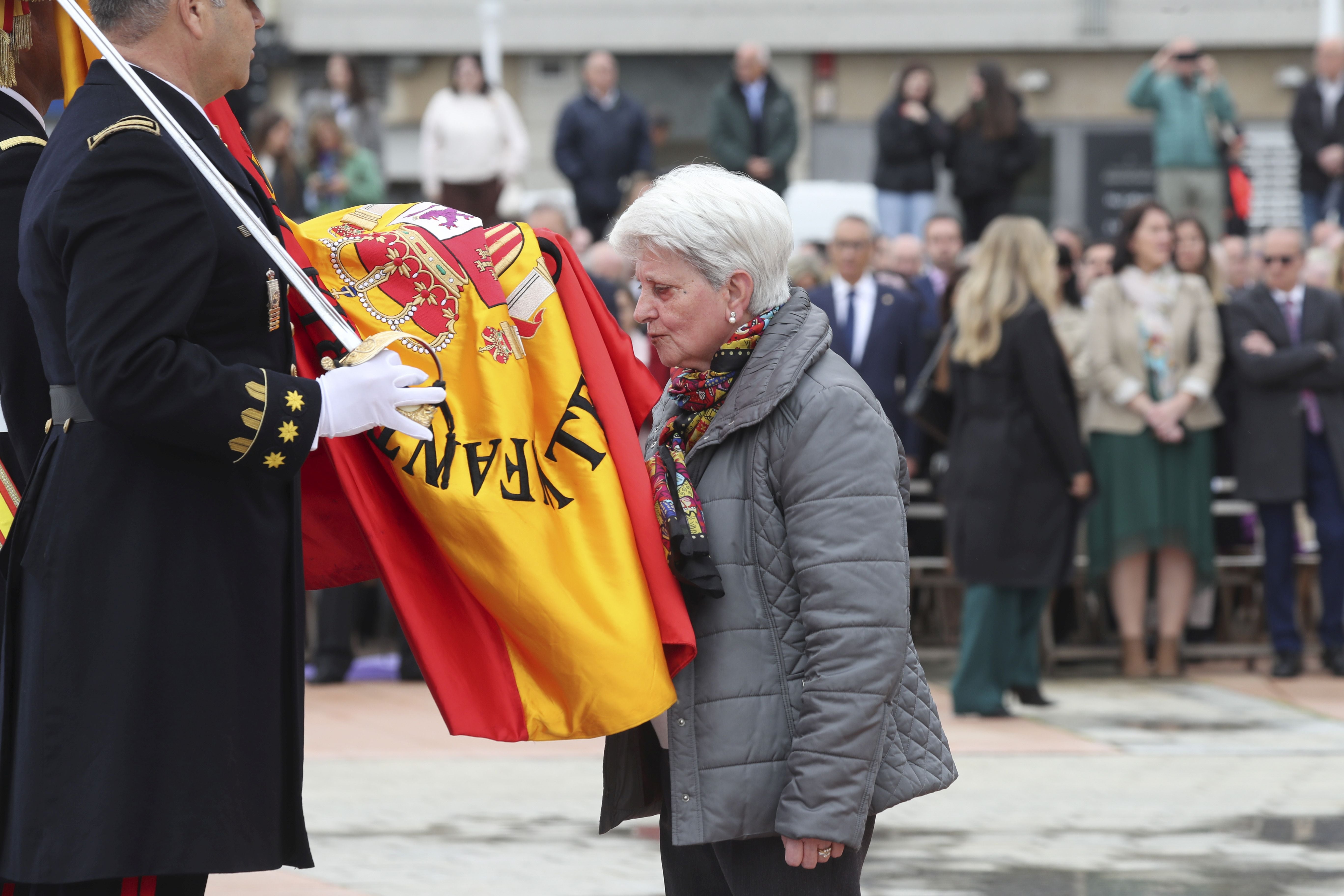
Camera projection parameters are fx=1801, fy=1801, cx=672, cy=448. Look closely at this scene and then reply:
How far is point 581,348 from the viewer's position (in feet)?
11.1

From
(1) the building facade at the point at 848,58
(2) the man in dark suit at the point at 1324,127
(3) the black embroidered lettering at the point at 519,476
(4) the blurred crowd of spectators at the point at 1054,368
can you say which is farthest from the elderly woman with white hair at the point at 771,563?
(1) the building facade at the point at 848,58

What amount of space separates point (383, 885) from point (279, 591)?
2.58 m

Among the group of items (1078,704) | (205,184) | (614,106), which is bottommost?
(1078,704)

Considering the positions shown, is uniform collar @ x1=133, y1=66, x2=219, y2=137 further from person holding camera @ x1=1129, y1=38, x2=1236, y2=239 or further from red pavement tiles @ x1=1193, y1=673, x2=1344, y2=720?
person holding camera @ x1=1129, y1=38, x2=1236, y2=239

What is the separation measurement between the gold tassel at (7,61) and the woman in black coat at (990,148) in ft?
35.2

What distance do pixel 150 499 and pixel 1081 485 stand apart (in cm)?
634

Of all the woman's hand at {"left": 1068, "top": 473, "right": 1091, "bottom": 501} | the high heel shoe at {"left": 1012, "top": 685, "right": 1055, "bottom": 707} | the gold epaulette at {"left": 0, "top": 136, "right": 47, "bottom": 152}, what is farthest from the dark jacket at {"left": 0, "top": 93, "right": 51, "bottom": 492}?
the high heel shoe at {"left": 1012, "top": 685, "right": 1055, "bottom": 707}

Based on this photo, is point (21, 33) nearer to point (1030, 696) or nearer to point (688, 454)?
point (688, 454)

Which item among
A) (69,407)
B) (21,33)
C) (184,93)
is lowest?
(69,407)

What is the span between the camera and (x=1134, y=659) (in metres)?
9.88

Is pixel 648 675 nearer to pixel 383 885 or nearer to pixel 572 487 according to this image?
pixel 572 487

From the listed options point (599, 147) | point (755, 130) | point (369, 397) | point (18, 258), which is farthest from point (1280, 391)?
point (18, 258)

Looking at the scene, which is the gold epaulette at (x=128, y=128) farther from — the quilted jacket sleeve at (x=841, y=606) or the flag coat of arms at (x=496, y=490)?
the quilted jacket sleeve at (x=841, y=606)

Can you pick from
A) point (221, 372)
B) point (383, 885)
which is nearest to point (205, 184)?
point (221, 372)
